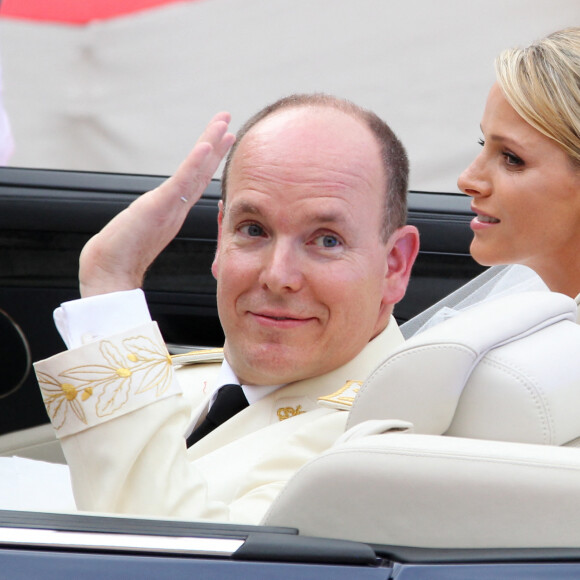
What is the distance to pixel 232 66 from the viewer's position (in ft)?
12.0

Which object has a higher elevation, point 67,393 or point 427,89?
point 427,89

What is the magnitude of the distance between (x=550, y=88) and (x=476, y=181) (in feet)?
0.86

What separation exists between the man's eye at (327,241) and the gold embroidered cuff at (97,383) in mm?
Result: 362

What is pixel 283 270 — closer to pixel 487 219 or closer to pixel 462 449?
pixel 462 449

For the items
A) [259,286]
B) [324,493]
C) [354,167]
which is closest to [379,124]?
[354,167]

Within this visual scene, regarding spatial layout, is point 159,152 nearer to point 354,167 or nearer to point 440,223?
point 440,223

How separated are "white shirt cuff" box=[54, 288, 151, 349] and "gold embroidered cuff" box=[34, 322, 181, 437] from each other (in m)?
0.03

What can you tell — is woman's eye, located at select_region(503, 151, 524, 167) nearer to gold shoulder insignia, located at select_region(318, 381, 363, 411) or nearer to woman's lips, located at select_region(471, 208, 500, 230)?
woman's lips, located at select_region(471, 208, 500, 230)

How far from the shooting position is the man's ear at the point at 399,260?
2072 millimetres

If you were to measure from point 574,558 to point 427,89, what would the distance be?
2533mm

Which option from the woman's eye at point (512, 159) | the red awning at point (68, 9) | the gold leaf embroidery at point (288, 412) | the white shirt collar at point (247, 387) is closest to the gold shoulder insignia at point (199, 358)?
the white shirt collar at point (247, 387)

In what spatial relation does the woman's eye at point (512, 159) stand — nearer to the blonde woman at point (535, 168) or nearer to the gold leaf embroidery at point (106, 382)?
the blonde woman at point (535, 168)

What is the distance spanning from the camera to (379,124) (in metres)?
2.08

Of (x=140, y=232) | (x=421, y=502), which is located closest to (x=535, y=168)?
(x=140, y=232)
